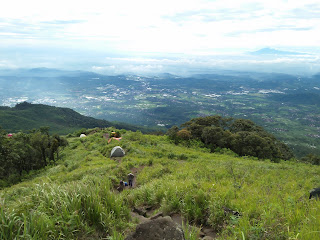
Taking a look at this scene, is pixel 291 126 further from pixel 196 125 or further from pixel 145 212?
pixel 145 212

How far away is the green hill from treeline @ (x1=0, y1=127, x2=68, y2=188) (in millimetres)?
65359

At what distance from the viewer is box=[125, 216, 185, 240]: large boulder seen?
358 centimetres

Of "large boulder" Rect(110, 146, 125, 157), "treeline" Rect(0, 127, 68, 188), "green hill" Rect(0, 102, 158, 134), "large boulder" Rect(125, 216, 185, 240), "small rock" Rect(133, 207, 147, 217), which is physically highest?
"large boulder" Rect(125, 216, 185, 240)

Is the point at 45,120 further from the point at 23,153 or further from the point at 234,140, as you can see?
the point at 234,140

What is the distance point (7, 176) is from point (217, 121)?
35411 mm

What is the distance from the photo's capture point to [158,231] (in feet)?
12.1

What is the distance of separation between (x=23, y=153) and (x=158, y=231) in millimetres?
26684

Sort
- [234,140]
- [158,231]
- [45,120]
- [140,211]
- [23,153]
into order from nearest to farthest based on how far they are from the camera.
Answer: [158,231] < [140,211] < [23,153] < [234,140] < [45,120]

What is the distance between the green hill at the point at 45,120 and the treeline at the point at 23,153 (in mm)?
65359

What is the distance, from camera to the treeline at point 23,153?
73.4ft

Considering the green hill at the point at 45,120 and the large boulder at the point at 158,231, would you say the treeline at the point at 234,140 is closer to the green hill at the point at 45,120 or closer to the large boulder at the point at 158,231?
the large boulder at the point at 158,231

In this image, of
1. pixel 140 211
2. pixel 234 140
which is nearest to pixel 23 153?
pixel 140 211

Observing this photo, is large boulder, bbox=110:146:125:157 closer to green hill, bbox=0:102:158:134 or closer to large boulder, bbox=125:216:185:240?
large boulder, bbox=125:216:185:240

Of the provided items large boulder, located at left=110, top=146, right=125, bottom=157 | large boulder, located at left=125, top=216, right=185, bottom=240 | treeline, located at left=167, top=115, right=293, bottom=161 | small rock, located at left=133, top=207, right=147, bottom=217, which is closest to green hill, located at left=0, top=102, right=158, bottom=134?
treeline, located at left=167, top=115, right=293, bottom=161
